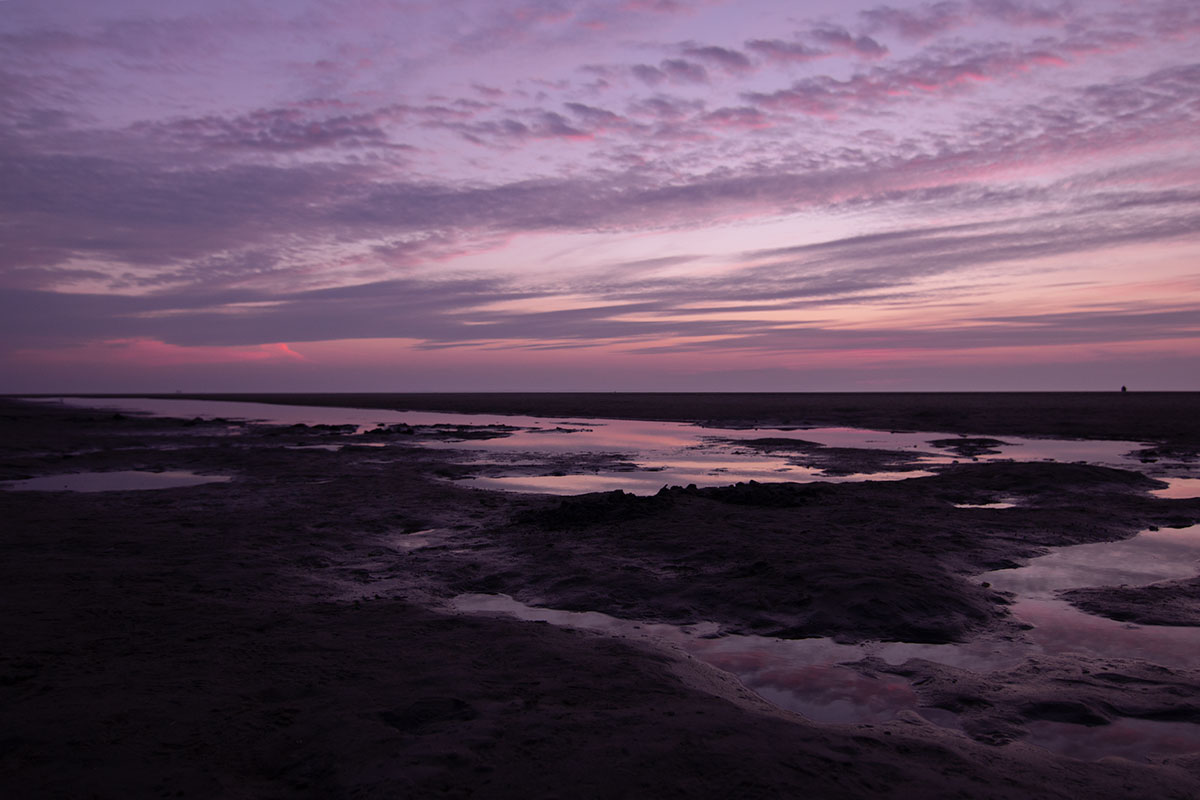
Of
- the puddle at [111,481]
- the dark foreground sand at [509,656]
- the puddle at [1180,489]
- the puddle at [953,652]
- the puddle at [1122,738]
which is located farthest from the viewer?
the puddle at [111,481]

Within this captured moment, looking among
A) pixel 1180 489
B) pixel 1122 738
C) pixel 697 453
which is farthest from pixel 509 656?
pixel 697 453

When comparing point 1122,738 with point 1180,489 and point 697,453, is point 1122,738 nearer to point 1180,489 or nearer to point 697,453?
point 1180,489

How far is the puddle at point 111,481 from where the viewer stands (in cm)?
1830

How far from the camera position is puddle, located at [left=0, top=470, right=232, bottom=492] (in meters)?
18.3

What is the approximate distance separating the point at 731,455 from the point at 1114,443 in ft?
60.7

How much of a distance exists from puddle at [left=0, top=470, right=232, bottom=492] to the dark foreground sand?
351 cm

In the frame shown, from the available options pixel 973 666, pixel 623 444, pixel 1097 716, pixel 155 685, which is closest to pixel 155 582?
pixel 155 685

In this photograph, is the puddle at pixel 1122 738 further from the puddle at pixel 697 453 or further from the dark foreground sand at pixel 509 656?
the puddle at pixel 697 453

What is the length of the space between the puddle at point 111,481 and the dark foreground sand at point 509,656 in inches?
138

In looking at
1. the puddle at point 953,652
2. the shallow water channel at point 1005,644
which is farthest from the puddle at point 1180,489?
the puddle at point 953,652

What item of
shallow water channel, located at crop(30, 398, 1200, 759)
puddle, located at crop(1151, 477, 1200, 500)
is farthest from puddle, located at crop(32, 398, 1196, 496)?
shallow water channel, located at crop(30, 398, 1200, 759)

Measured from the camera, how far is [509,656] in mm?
6629

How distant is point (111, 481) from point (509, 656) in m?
18.5

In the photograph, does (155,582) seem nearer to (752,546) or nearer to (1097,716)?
(752,546)
